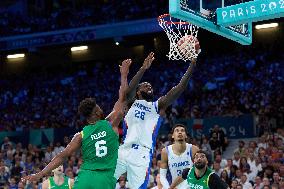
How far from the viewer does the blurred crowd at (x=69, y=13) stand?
85.9 ft

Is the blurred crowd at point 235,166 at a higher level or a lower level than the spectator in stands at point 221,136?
lower

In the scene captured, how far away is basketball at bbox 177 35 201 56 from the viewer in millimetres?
8951

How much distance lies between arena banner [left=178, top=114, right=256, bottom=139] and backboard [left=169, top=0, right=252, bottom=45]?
363 inches

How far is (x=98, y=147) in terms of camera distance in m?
6.27

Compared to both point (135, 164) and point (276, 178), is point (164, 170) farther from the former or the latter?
point (276, 178)

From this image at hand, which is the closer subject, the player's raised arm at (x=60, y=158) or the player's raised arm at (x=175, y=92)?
the player's raised arm at (x=60, y=158)

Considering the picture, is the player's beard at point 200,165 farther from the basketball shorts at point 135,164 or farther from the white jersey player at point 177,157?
the white jersey player at point 177,157

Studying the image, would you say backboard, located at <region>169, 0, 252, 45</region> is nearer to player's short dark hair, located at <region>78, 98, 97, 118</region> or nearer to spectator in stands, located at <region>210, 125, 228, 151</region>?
player's short dark hair, located at <region>78, 98, 97, 118</region>

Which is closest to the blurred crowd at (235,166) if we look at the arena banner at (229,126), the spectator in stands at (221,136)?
the spectator in stands at (221,136)

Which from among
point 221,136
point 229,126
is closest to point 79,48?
point 229,126

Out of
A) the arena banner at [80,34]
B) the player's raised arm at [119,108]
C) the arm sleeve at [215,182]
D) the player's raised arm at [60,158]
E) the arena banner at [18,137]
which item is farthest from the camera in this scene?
the arena banner at [80,34]

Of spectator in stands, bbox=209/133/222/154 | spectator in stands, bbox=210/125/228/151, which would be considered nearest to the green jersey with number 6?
spectator in stands, bbox=209/133/222/154

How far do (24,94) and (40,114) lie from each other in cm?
300

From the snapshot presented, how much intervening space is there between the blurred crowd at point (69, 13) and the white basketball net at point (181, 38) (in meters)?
14.0
